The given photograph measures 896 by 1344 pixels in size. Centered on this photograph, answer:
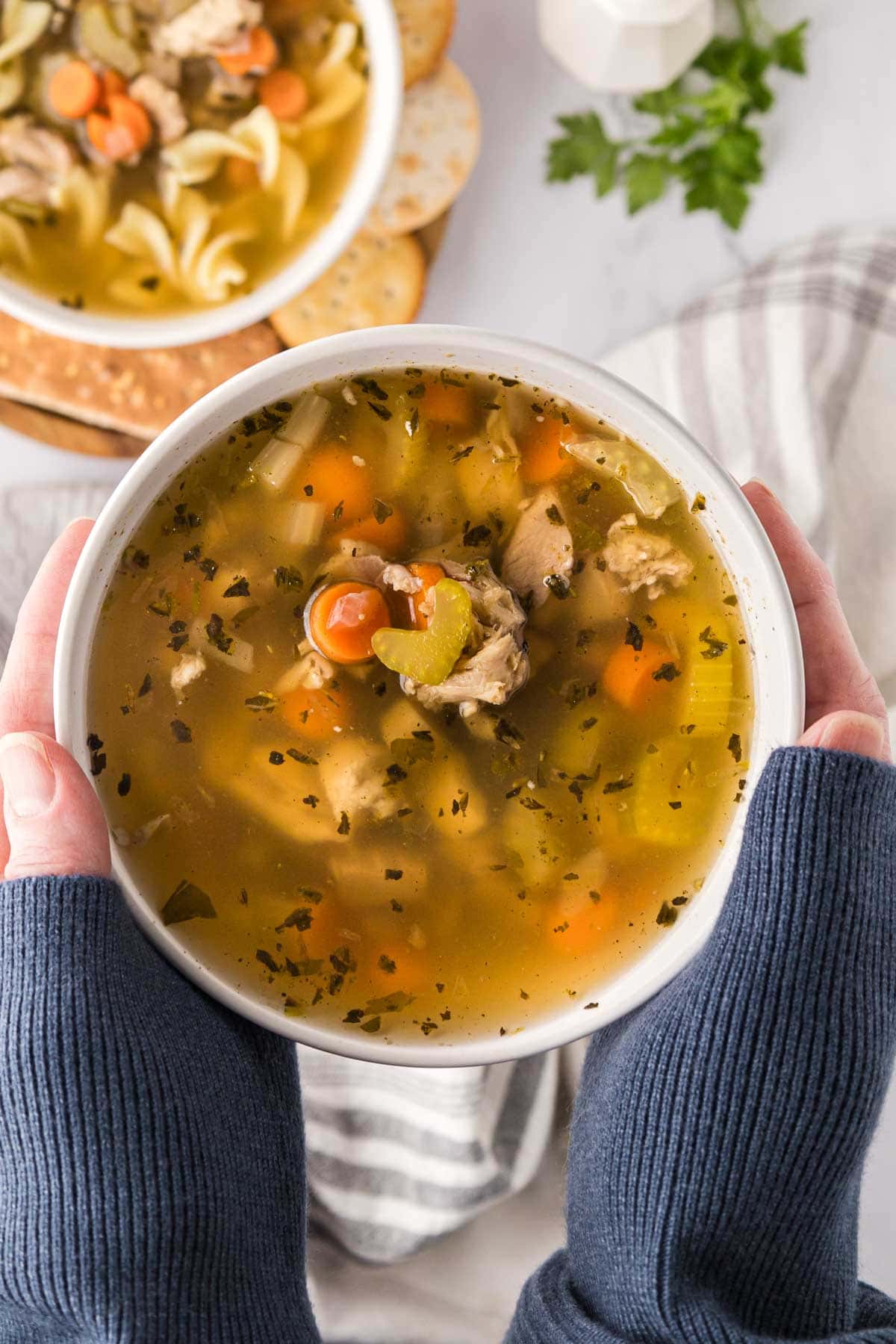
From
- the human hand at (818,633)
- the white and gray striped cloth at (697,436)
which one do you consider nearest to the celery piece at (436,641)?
the human hand at (818,633)

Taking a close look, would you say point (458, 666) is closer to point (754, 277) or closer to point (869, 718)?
point (869, 718)

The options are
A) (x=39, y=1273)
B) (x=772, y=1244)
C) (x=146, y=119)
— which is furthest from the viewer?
(x=146, y=119)

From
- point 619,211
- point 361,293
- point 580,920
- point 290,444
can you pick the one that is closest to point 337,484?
point 290,444

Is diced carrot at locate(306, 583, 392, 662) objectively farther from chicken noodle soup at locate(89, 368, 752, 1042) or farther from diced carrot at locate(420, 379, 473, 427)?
diced carrot at locate(420, 379, 473, 427)

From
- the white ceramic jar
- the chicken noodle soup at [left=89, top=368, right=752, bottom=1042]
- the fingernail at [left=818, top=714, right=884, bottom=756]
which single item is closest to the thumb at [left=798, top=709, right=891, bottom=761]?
the fingernail at [left=818, top=714, right=884, bottom=756]

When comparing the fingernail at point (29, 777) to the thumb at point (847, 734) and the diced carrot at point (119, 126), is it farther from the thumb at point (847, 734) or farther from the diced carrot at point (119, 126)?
the diced carrot at point (119, 126)

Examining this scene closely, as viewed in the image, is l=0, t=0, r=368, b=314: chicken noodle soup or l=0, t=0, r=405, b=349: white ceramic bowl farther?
l=0, t=0, r=368, b=314: chicken noodle soup

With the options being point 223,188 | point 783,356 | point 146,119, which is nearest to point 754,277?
point 783,356
